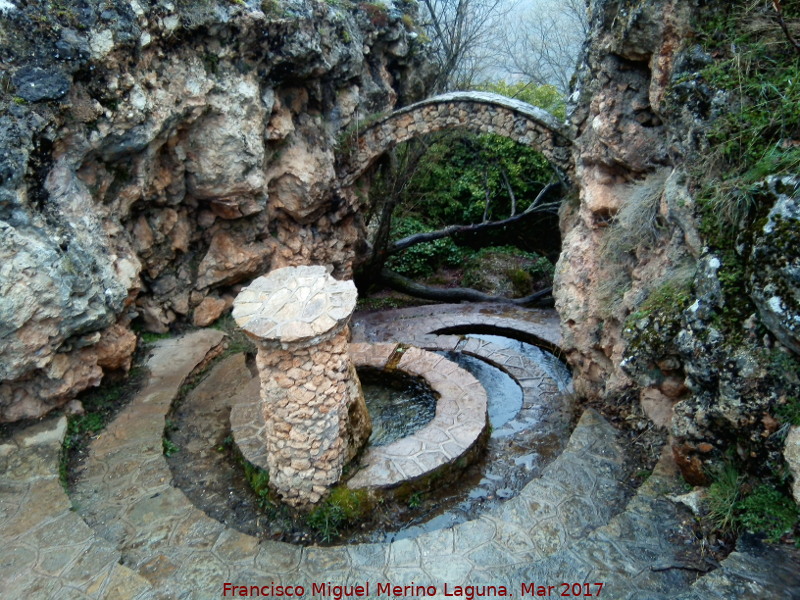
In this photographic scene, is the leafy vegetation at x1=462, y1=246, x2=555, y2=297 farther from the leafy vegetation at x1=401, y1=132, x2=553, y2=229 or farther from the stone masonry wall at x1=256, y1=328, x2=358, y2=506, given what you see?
the stone masonry wall at x1=256, y1=328, x2=358, y2=506

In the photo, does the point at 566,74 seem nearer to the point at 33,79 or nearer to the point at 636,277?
the point at 636,277

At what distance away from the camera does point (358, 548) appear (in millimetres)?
4445

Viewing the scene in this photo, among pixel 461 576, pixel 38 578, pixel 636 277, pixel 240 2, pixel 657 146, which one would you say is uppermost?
pixel 240 2

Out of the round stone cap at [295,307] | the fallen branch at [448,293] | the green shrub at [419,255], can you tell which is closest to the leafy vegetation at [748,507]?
the round stone cap at [295,307]

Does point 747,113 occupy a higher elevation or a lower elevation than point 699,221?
higher

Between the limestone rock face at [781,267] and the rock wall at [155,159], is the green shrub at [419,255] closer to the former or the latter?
the rock wall at [155,159]

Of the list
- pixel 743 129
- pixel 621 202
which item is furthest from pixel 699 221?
pixel 621 202

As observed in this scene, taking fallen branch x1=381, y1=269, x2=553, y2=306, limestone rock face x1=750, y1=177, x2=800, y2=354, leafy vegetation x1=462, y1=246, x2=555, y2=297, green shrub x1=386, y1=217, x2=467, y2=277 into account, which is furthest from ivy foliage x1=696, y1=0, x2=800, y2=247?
green shrub x1=386, y1=217, x2=467, y2=277

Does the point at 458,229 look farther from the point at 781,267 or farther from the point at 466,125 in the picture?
the point at 781,267

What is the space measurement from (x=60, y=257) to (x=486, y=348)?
20.4 feet

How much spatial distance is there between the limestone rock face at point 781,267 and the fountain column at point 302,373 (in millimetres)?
3284

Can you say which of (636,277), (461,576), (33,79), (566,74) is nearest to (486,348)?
(636,277)

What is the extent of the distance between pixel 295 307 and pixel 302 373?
24.3 inches

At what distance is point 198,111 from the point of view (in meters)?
6.56
